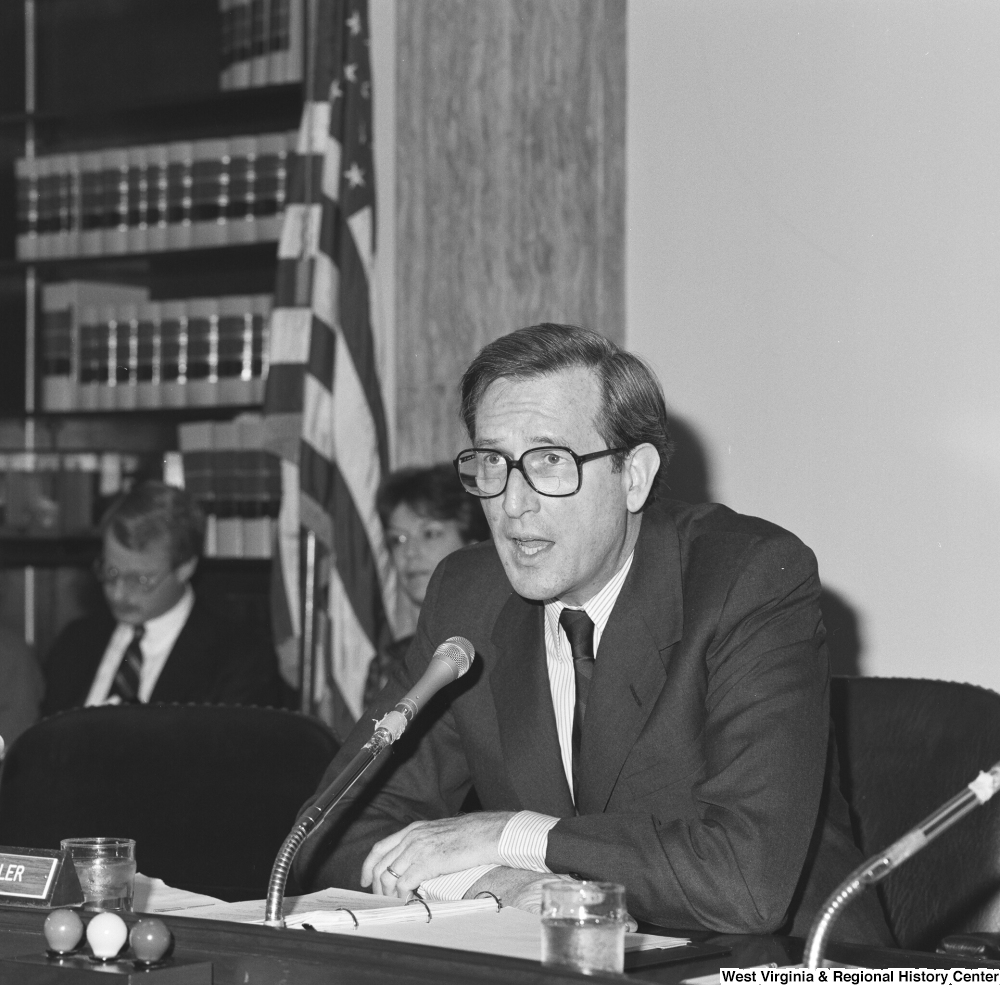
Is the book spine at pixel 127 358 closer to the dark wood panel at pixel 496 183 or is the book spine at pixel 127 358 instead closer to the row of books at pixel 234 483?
the row of books at pixel 234 483

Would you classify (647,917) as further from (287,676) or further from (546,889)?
(287,676)

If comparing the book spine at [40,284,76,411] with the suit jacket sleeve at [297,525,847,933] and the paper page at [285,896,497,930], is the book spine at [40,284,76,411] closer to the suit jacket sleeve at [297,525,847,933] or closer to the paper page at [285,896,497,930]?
the suit jacket sleeve at [297,525,847,933]

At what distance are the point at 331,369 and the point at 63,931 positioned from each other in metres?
2.79

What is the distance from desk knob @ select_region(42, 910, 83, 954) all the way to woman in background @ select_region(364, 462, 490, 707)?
2288 mm

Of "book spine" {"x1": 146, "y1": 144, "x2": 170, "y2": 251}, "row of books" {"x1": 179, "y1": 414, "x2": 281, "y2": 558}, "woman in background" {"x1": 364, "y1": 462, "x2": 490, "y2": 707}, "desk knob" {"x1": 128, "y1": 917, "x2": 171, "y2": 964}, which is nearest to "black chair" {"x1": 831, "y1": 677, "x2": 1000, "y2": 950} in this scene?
"desk knob" {"x1": 128, "y1": 917, "x2": 171, "y2": 964}

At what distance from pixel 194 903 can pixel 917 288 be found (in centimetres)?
211

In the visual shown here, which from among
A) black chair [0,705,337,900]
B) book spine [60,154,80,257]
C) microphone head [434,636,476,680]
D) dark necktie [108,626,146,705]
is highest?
book spine [60,154,80,257]

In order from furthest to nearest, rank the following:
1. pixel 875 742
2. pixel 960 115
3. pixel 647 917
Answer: pixel 960 115, pixel 875 742, pixel 647 917

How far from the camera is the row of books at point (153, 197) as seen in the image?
15.0 ft

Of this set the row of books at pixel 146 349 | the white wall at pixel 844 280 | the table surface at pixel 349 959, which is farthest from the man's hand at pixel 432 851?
the row of books at pixel 146 349

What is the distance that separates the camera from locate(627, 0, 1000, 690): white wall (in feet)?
10.3

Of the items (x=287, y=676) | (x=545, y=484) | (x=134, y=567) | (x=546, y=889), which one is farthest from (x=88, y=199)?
(x=546, y=889)

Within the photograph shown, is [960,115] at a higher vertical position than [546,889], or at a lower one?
higher

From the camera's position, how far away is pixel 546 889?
133 centimetres
